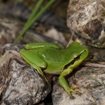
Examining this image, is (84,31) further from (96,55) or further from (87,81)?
(87,81)

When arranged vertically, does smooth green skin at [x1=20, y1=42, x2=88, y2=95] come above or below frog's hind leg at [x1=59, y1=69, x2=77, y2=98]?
above

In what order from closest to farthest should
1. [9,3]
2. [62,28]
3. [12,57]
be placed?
[12,57]
[62,28]
[9,3]

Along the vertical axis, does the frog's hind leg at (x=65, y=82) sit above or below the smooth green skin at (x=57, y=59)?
below

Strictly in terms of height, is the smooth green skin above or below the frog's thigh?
above

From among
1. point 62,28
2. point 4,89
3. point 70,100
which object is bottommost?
point 62,28

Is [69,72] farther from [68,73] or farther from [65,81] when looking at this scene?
[65,81]

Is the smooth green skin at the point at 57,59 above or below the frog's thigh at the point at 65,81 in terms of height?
above

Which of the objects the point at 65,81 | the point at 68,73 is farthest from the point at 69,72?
the point at 65,81

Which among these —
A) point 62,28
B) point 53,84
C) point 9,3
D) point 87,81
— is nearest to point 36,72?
point 53,84
